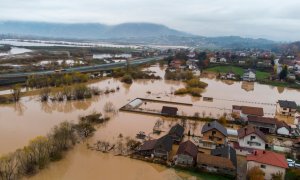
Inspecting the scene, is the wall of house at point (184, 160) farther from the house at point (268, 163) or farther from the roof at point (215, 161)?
the house at point (268, 163)

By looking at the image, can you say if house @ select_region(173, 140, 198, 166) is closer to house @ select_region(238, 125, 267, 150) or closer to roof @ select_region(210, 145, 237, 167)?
roof @ select_region(210, 145, 237, 167)

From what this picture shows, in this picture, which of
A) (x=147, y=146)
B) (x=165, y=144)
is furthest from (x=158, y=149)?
(x=147, y=146)

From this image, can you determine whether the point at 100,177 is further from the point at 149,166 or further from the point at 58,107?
the point at 58,107

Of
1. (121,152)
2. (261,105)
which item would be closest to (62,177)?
(121,152)

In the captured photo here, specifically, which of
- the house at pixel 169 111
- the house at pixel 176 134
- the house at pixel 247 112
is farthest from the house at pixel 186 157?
the house at pixel 247 112

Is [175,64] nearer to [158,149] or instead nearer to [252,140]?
[252,140]
